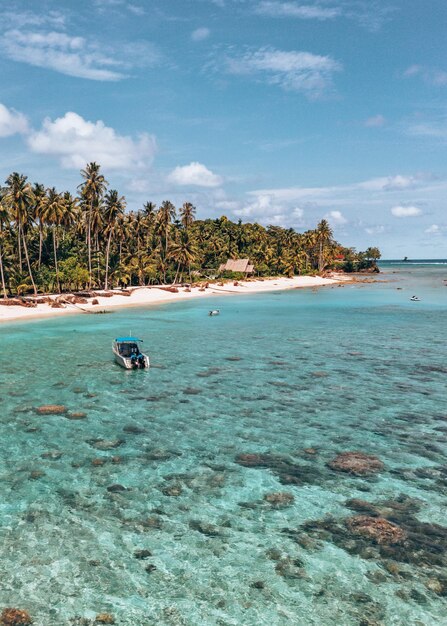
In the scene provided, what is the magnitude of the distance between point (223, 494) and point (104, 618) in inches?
247

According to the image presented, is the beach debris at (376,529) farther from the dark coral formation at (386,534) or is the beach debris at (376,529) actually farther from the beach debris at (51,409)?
the beach debris at (51,409)

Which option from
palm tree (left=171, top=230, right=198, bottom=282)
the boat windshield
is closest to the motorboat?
the boat windshield

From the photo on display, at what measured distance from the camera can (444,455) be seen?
19266mm

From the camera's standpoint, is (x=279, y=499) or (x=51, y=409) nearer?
(x=279, y=499)

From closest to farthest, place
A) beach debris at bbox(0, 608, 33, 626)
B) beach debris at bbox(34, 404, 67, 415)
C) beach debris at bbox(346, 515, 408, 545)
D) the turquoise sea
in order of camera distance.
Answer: beach debris at bbox(0, 608, 33, 626), the turquoise sea, beach debris at bbox(346, 515, 408, 545), beach debris at bbox(34, 404, 67, 415)

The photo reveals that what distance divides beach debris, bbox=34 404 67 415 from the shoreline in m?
42.5

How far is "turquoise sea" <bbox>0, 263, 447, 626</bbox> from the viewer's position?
1115 centimetres

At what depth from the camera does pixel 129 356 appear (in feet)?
118

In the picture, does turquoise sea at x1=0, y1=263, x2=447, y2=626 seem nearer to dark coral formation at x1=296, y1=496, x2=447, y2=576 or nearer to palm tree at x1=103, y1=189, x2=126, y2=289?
dark coral formation at x1=296, y1=496, x2=447, y2=576

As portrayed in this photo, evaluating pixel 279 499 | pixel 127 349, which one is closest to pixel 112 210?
pixel 127 349

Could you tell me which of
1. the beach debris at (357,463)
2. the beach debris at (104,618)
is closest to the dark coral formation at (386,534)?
the beach debris at (357,463)

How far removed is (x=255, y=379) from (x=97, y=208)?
64671 mm

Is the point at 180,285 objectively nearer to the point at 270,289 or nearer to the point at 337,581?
the point at 270,289

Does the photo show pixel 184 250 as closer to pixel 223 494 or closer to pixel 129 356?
pixel 129 356
